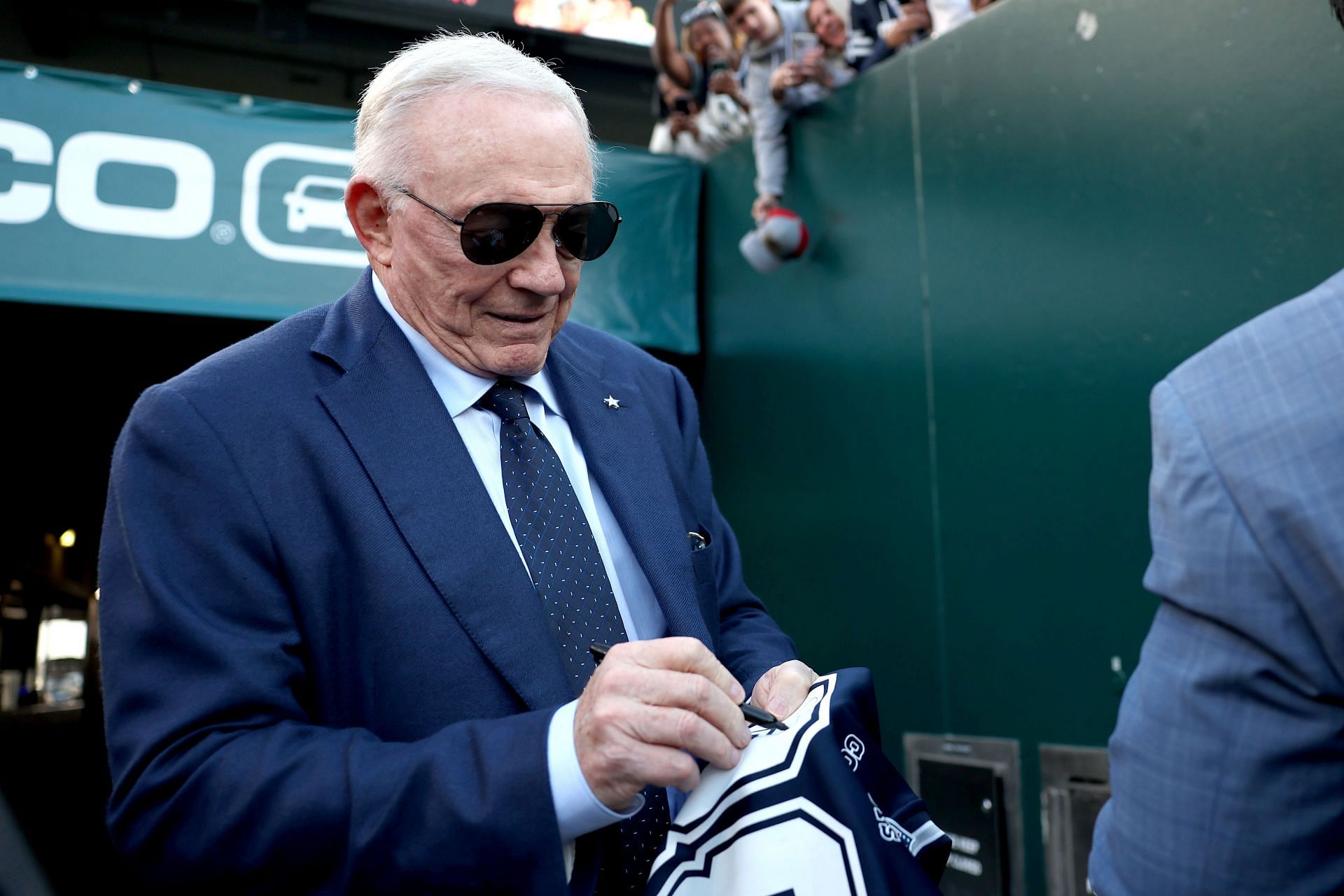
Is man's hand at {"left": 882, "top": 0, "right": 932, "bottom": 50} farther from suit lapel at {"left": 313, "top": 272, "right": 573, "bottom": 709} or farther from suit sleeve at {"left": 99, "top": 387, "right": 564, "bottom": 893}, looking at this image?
suit sleeve at {"left": 99, "top": 387, "right": 564, "bottom": 893}

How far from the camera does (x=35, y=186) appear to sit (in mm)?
4547

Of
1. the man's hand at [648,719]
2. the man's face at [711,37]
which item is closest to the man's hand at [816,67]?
the man's face at [711,37]

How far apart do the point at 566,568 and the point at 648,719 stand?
354 mm

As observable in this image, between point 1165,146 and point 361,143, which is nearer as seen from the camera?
point 361,143

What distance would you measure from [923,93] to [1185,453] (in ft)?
11.0

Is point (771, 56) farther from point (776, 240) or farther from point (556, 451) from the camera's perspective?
point (556, 451)

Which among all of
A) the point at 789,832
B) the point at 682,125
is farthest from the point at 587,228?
the point at 682,125

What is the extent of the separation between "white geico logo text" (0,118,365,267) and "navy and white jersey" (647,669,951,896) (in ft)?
13.4

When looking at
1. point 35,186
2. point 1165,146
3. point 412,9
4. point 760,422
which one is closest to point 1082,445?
point 1165,146

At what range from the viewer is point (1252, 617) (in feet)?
3.12

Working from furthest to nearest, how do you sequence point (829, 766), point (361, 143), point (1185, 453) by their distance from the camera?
point (361, 143) < point (829, 766) < point (1185, 453)

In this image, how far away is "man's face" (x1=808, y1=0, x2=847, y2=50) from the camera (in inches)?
175

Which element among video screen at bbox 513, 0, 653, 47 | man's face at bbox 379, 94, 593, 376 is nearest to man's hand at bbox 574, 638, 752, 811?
man's face at bbox 379, 94, 593, 376

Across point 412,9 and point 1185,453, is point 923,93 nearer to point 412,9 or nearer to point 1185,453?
point 1185,453
